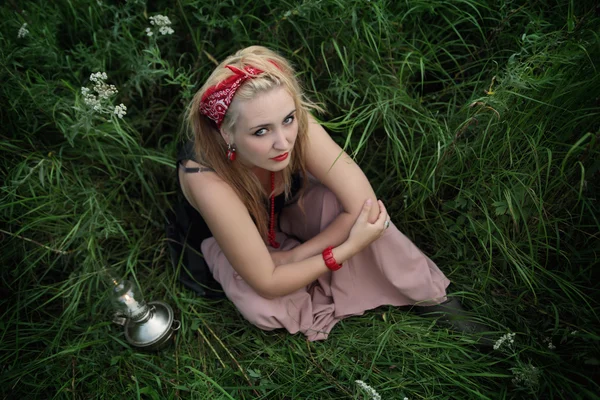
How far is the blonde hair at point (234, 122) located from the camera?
1.56 meters

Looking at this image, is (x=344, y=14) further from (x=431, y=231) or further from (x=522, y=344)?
(x=522, y=344)

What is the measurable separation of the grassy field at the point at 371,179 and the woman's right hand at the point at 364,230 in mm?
366

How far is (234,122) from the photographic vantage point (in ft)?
5.24

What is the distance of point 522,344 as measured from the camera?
184 cm

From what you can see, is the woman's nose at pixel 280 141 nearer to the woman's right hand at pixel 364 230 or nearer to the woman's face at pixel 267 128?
the woman's face at pixel 267 128

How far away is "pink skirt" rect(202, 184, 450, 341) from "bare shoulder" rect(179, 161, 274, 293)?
27cm

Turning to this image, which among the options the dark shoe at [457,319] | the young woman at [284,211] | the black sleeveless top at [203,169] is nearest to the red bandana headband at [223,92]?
the young woman at [284,211]

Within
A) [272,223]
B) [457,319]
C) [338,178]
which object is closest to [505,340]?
[457,319]

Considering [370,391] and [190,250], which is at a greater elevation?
[190,250]

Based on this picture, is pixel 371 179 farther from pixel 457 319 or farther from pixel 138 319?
pixel 138 319

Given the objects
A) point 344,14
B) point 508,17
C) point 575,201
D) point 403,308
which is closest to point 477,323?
point 403,308

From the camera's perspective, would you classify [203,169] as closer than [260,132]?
No

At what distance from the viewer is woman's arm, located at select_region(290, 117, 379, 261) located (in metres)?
1.93

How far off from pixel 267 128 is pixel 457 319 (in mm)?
1293
